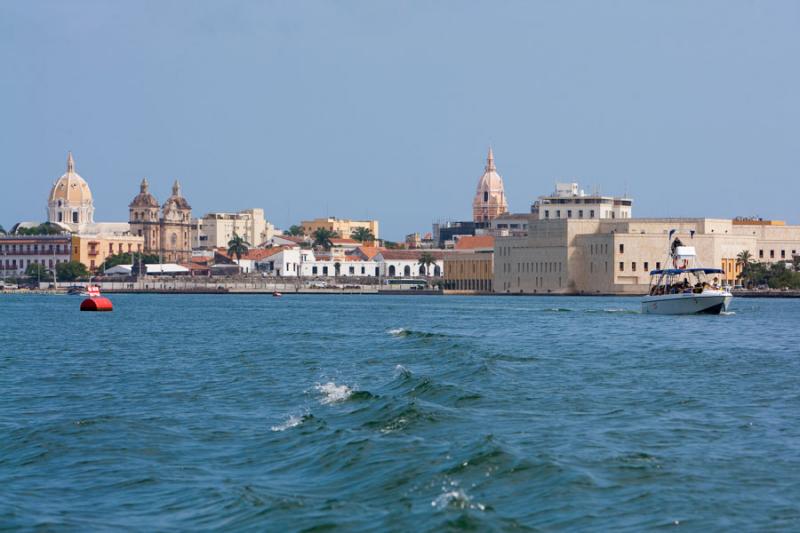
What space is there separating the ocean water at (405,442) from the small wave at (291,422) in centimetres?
10

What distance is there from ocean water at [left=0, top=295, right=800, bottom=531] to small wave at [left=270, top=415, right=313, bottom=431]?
10 cm

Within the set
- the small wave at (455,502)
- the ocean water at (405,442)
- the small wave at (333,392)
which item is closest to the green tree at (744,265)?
the ocean water at (405,442)

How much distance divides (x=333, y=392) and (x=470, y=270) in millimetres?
144542

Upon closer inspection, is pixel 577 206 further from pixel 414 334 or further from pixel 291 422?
pixel 291 422

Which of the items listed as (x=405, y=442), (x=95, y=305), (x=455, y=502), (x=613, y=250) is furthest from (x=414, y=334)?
(x=613, y=250)

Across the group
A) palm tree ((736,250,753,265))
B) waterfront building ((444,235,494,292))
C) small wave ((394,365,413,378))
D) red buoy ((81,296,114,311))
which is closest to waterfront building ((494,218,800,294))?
palm tree ((736,250,753,265))

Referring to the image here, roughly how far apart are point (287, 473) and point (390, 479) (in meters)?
1.62

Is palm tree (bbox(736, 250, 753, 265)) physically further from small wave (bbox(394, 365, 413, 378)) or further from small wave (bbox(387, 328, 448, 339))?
small wave (bbox(394, 365, 413, 378))

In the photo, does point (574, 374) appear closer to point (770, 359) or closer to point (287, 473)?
point (770, 359)

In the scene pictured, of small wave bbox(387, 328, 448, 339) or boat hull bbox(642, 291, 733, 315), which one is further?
boat hull bbox(642, 291, 733, 315)

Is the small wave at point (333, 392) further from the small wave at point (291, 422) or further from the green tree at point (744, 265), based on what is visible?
the green tree at point (744, 265)

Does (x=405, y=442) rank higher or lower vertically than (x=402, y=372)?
lower

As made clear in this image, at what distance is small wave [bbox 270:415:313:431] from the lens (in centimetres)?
2391

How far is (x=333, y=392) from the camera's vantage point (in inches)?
1154
